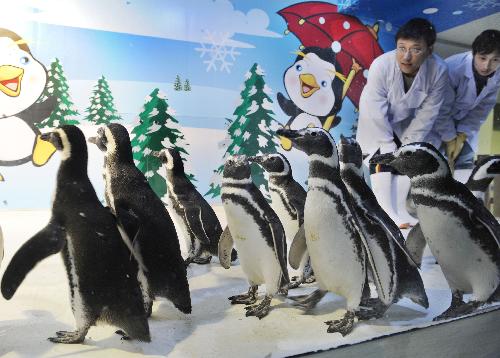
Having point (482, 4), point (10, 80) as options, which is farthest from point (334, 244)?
point (482, 4)

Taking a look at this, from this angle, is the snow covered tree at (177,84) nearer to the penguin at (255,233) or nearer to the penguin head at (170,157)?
the penguin head at (170,157)

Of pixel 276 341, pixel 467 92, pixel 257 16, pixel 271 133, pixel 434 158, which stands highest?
pixel 257 16

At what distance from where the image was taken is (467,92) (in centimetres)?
→ 322

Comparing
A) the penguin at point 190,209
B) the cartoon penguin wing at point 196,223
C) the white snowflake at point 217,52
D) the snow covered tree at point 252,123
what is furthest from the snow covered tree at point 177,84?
the cartoon penguin wing at point 196,223

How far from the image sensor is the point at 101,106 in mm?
2598

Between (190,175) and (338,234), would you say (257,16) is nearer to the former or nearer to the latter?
(190,175)

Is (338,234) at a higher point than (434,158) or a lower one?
lower

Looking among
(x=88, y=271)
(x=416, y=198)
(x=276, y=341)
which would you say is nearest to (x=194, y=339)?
(x=276, y=341)

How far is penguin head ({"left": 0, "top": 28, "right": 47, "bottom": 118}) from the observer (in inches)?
97.0

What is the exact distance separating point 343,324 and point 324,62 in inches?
→ 103

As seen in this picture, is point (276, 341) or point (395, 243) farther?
point (395, 243)

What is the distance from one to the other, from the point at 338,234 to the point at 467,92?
2625mm

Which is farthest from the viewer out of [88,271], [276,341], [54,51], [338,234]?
[54,51]

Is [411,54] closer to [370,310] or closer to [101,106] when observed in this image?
[101,106]
